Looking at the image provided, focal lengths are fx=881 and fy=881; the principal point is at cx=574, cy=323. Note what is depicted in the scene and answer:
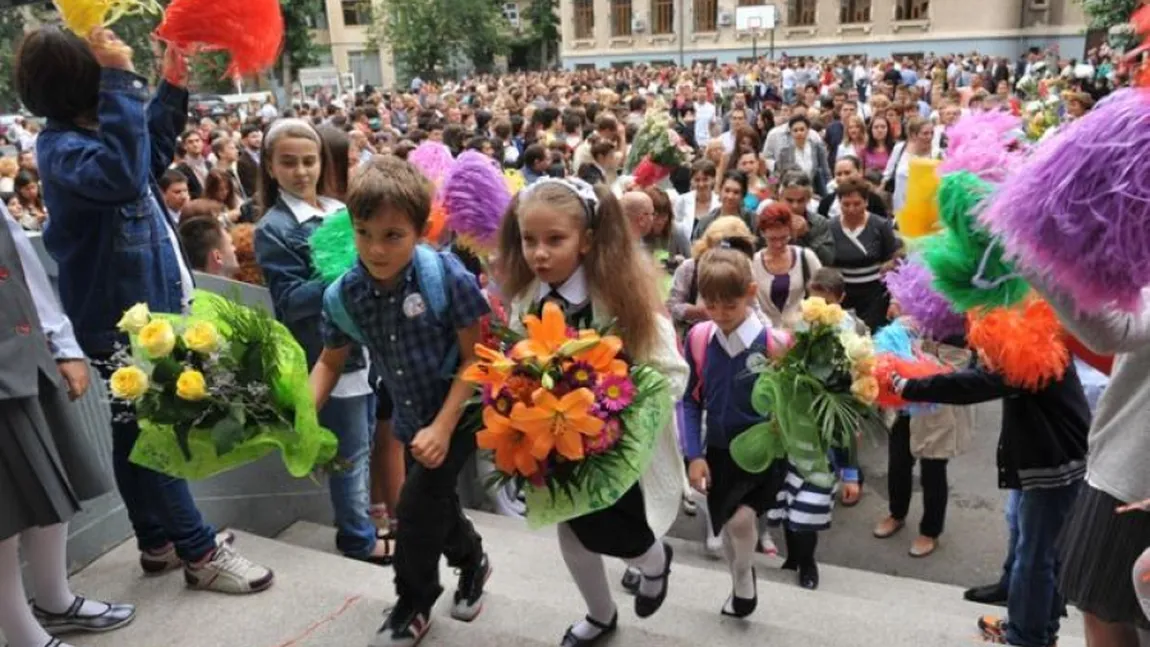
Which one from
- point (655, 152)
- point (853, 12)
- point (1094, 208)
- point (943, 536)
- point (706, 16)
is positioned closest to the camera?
point (1094, 208)

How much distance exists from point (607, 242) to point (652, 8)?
161 ft

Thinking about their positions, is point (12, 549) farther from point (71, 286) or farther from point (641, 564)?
point (641, 564)

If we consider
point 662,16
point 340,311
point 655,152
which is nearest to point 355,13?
point 662,16

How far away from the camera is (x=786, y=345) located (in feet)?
10.3

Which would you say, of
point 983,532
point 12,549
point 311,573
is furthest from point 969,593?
point 12,549

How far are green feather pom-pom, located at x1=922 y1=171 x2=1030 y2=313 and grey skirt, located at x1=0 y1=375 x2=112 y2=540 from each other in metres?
2.60

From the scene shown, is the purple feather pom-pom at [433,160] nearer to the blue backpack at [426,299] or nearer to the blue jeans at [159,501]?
the blue backpack at [426,299]

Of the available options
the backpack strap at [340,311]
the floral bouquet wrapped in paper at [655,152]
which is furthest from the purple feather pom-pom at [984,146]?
the floral bouquet wrapped in paper at [655,152]

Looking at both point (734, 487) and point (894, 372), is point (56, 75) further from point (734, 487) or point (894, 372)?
point (894, 372)

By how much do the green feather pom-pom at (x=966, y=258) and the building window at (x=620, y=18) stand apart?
50088 millimetres

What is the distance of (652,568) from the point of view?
9.51 ft

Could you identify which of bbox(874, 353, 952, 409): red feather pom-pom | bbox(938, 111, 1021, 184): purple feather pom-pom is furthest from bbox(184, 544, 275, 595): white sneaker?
bbox(938, 111, 1021, 184): purple feather pom-pom

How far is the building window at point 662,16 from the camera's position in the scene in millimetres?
48188

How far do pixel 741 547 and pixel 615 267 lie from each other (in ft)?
4.04
